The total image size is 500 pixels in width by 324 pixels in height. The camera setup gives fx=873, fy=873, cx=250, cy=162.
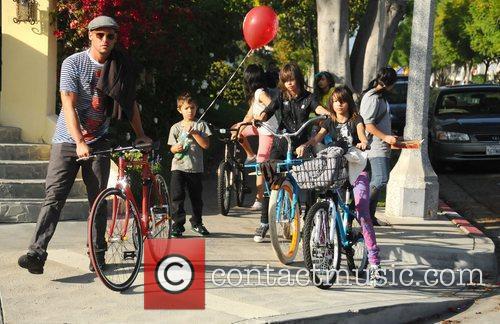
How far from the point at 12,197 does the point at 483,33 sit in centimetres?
4750

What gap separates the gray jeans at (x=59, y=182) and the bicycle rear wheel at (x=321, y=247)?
1712mm

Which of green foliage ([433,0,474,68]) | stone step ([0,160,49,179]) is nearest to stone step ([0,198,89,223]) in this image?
stone step ([0,160,49,179])

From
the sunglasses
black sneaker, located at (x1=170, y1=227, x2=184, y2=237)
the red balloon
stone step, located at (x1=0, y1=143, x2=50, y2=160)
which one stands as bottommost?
black sneaker, located at (x1=170, y1=227, x2=184, y2=237)

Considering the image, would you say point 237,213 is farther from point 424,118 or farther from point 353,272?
point 353,272

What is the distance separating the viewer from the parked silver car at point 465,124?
1630 cm

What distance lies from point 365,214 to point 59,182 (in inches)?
103

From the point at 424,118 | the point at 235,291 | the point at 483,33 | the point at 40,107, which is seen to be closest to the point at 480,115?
the point at 424,118

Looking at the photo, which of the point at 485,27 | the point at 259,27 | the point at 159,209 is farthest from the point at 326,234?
the point at 485,27

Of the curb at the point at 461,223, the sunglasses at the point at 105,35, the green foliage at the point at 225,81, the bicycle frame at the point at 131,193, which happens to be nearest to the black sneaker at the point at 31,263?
the bicycle frame at the point at 131,193

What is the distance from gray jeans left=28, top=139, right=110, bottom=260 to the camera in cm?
686

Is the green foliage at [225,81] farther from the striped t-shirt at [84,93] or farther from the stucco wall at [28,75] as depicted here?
the striped t-shirt at [84,93]

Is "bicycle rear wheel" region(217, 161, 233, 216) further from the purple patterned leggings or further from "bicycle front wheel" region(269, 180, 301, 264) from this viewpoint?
the purple patterned leggings

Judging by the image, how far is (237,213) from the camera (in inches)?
436

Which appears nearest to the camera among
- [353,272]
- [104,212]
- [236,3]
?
[104,212]
